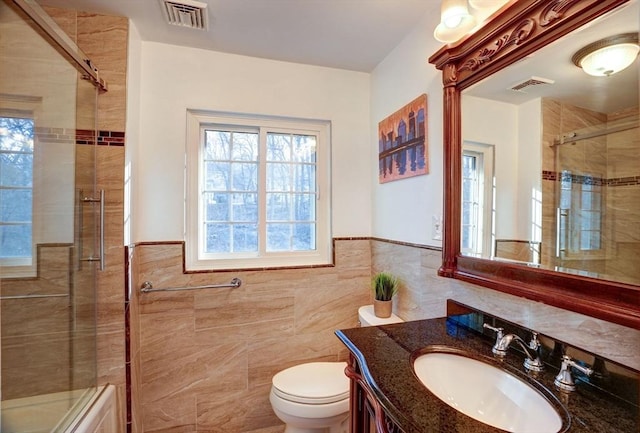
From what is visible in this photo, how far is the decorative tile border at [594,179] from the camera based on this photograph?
74cm

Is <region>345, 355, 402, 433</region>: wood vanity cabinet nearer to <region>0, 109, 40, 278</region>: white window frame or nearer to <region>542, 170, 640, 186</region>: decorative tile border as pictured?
<region>542, 170, 640, 186</region>: decorative tile border

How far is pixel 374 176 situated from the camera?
213 centimetres

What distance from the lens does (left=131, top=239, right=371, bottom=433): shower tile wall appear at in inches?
70.1

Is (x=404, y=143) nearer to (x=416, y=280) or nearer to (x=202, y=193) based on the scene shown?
(x=416, y=280)

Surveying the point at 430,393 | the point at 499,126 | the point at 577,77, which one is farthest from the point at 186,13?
the point at 430,393

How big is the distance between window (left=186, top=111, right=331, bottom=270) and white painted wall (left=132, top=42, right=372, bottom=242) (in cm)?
8

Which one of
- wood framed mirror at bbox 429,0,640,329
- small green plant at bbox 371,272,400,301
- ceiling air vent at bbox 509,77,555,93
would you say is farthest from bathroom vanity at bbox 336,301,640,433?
ceiling air vent at bbox 509,77,555,93

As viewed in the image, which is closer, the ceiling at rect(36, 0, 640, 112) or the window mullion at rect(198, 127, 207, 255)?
the ceiling at rect(36, 0, 640, 112)

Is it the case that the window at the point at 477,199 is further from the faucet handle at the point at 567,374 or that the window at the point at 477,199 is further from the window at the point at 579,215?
the faucet handle at the point at 567,374

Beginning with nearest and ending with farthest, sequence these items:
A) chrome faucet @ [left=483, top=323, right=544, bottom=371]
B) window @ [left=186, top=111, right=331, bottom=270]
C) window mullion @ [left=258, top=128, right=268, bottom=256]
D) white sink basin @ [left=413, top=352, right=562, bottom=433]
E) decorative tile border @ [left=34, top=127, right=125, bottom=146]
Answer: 1. white sink basin @ [left=413, top=352, right=562, bottom=433]
2. chrome faucet @ [left=483, top=323, right=544, bottom=371]
3. decorative tile border @ [left=34, top=127, right=125, bottom=146]
4. window @ [left=186, top=111, right=331, bottom=270]
5. window mullion @ [left=258, top=128, right=268, bottom=256]

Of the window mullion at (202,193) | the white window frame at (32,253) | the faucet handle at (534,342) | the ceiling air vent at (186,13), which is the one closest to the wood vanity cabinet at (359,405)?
the faucet handle at (534,342)

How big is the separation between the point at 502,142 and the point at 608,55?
0.37 meters

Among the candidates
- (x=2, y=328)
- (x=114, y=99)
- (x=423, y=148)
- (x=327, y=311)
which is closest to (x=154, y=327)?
(x=2, y=328)

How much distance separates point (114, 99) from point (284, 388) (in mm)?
1742
